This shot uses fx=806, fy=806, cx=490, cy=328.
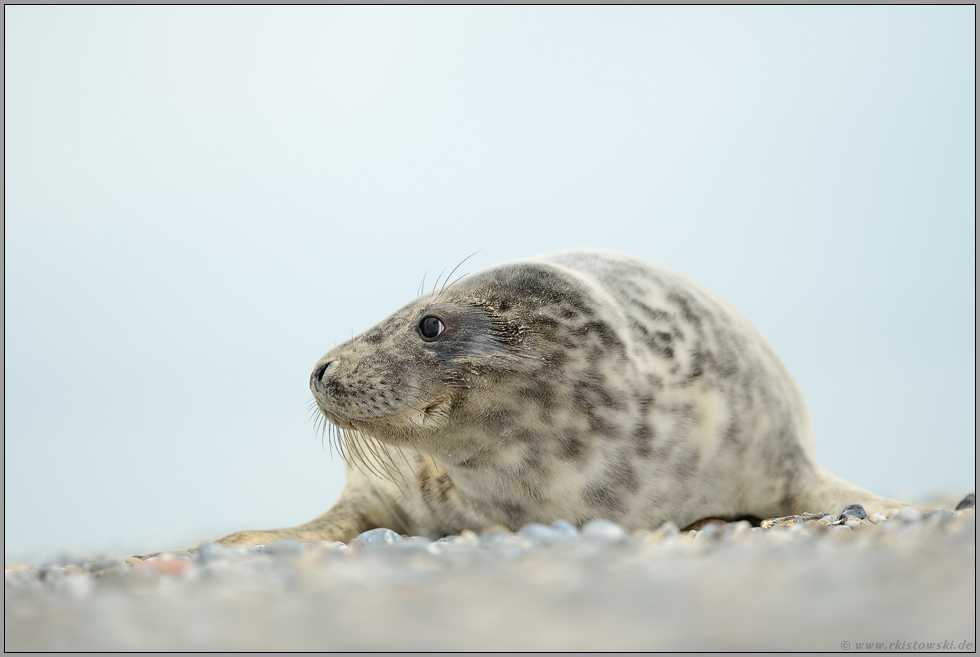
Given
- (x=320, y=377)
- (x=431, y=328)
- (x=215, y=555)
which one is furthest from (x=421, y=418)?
(x=215, y=555)

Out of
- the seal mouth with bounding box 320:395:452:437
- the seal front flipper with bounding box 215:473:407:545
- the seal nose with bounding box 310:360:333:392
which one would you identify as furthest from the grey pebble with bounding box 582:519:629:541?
the seal front flipper with bounding box 215:473:407:545

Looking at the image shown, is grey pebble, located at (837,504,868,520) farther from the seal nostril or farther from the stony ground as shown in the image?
the seal nostril

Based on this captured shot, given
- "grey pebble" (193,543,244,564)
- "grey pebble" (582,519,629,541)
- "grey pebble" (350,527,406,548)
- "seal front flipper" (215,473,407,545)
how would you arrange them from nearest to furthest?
"grey pebble" (582,519,629,541)
"grey pebble" (193,543,244,564)
"grey pebble" (350,527,406,548)
"seal front flipper" (215,473,407,545)

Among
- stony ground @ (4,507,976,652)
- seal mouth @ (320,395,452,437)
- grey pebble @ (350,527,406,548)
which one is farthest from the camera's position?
seal mouth @ (320,395,452,437)

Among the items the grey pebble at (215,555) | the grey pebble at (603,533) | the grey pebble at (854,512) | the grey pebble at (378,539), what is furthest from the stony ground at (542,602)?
the grey pebble at (854,512)

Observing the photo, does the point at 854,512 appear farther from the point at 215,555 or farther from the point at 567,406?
the point at 215,555

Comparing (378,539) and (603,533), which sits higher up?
(603,533)

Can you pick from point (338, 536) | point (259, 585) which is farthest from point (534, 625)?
point (338, 536)

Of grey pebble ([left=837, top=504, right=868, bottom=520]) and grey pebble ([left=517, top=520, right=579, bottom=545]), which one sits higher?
grey pebble ([left=517, top=520, right=579, bottom=545])
